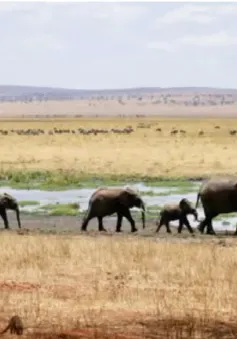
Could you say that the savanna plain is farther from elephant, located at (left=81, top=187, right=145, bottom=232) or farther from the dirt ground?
elephant, located at (left=81, top=187, right=145, bottom=232)

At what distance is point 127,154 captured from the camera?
55875 mm

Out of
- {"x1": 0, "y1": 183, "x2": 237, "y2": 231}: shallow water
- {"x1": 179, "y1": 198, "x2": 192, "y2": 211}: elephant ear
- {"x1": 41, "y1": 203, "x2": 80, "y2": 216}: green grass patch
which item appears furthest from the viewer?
{"x1": 0, "y1": 183, "x2": 237, "y2": 231}: shallow water

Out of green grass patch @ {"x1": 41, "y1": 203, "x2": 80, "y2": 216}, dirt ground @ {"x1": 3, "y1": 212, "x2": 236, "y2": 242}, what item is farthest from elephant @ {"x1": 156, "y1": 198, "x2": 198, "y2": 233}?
green grass patch @ {"x1": 41, "y1": 203, "x2": 80, "y2": 216}

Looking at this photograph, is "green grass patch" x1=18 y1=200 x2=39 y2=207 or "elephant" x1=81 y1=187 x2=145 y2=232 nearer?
"elephant" x1=81 y1=187 x2=145 y2=232

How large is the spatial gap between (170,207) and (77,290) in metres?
13.2

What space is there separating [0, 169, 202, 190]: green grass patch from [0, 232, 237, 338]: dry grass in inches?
840

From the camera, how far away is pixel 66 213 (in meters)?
30.7

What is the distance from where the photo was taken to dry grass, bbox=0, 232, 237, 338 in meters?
11.0

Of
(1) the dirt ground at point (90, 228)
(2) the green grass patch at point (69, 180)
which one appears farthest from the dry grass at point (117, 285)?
(2) the green grass patch at point (69, 180)

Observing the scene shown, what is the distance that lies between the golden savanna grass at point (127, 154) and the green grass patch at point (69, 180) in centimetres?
143

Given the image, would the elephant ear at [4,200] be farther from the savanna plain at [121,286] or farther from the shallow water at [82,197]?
the savanna plain at [121,286]

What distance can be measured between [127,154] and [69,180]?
14.8 m

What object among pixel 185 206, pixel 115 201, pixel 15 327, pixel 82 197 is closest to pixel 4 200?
pixel 115 201

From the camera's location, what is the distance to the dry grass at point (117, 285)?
1096 cm
